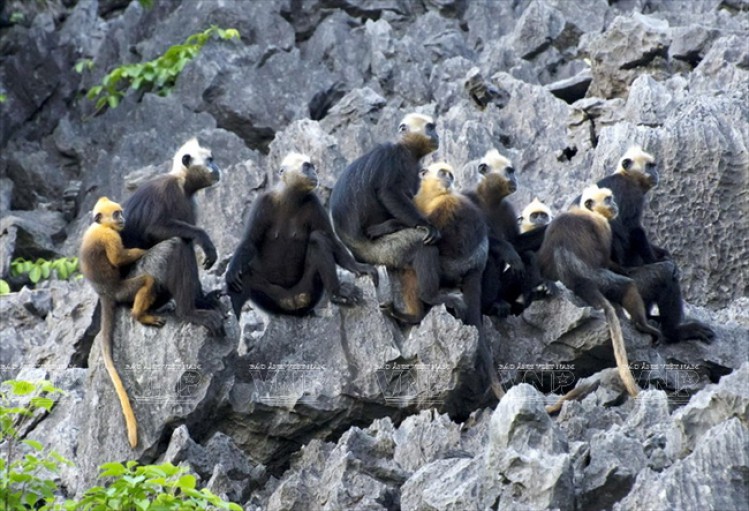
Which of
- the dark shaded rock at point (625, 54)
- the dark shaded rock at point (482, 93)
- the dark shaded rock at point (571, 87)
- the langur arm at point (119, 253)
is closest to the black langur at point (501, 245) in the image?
the langur arm at point (119, 253)

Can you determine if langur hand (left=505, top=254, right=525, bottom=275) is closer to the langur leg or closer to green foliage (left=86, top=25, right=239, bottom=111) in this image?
the langur leg

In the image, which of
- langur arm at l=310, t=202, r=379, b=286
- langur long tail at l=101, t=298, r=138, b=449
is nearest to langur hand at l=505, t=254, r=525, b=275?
langur arm at l=310, t=202, r=379, b=286

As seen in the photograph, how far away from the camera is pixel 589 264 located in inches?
615

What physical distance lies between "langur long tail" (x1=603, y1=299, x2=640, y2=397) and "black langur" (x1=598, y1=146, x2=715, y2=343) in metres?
0.60

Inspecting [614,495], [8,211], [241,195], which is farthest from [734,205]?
[8,211]

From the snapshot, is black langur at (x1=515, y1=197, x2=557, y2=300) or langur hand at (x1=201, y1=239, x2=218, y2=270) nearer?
langur hand at (x1=201, y1=239, x2=218, y2=270)

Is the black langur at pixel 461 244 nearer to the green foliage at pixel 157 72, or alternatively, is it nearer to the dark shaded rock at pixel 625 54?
the dark shaded rock at pixel 625 54

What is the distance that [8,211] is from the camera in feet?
69.2

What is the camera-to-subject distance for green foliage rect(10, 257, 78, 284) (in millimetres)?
19438

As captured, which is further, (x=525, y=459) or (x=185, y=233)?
(x=185, y=233)

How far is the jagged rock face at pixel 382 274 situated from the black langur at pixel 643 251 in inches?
7.5

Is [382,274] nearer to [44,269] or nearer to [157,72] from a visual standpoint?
[44,269]

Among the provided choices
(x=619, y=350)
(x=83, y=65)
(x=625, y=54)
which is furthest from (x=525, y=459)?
(x=83, y=65)

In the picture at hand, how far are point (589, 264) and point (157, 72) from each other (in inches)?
315
